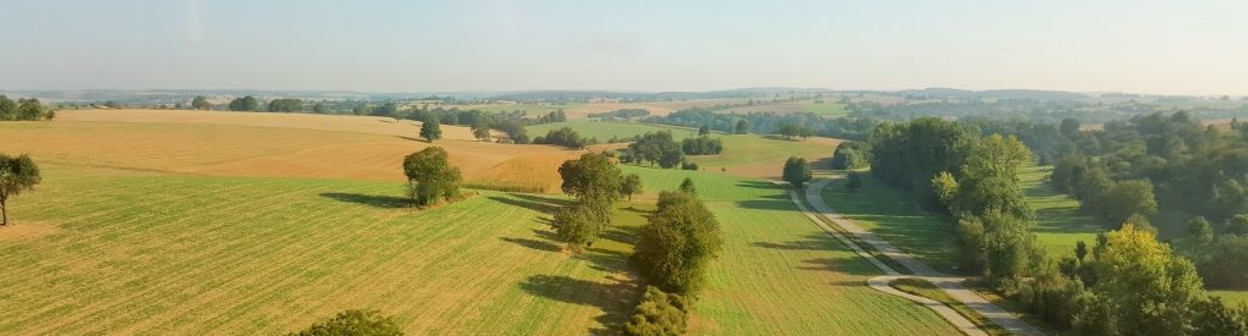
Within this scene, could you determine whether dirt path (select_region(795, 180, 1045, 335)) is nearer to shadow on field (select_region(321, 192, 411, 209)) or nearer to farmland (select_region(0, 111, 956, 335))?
farmland (select_region(0, 111, 956, 335))

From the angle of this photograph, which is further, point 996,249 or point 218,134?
point 218,134

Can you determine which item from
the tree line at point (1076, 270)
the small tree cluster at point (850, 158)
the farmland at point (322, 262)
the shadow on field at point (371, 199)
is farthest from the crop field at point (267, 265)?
the small tree cluster at point (850, 158)

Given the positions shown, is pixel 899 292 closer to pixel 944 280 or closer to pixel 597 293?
pixel 944 280

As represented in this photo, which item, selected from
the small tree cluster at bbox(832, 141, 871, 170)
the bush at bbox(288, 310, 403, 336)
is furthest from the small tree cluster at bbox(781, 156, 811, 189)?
the bush at bbox(288, 310, 403, 336)

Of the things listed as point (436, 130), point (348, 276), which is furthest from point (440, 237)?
point (436, 130)

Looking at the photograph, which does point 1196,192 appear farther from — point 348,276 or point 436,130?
point 436,130

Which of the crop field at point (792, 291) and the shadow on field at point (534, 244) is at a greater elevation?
the shadow on field at point (534, 244)

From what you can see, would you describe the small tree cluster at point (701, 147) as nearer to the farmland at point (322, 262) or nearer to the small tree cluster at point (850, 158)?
the small tree cluster at point (850, 158)
